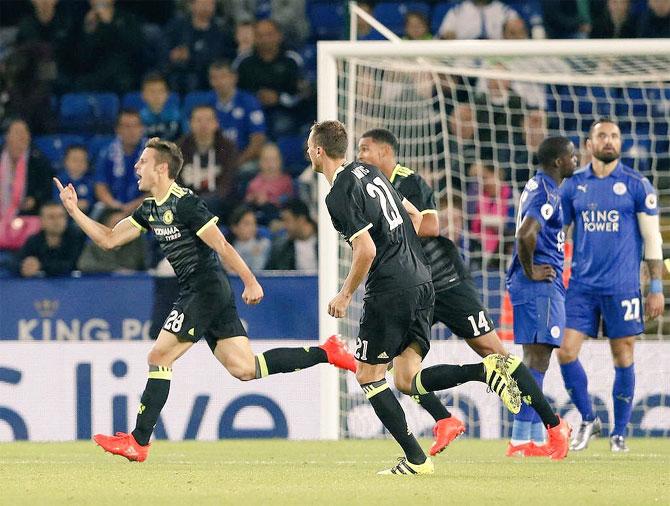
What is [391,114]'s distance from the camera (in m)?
12.1

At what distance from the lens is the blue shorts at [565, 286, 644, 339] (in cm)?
931

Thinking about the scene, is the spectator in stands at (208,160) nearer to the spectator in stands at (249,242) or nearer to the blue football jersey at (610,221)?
the spectator in stands at (249,242)

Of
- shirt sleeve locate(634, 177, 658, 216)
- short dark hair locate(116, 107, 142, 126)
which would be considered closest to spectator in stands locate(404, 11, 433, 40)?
short dark hair locate(116, 107, 142, 126)

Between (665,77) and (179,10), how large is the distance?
6851 millimetres

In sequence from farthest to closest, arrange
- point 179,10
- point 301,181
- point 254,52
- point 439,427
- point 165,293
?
1. point 179,10
2. point 254,52
3. point 301,181
4. point 165,293
5. point 439,427

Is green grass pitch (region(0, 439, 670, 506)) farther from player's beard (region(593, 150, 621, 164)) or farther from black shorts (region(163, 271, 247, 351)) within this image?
player's beard (region(593, 150, 621, 164))

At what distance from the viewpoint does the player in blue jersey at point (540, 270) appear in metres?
8.62

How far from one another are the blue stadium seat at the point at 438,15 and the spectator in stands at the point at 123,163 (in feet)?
11.1

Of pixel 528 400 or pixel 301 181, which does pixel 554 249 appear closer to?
pixel 528 400

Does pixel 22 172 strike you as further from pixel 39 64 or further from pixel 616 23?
pixel 616 23

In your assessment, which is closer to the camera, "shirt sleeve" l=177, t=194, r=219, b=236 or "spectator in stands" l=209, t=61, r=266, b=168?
"shirt sleeve" l=177, t=194, r=219, b=236

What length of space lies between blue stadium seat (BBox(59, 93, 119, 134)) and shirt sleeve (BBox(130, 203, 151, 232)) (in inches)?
281

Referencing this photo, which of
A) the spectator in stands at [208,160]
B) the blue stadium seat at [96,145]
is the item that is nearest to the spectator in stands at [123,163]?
the blue stadium seat at [96,145]

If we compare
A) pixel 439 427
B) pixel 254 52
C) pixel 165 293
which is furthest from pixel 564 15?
pixel 439 427
